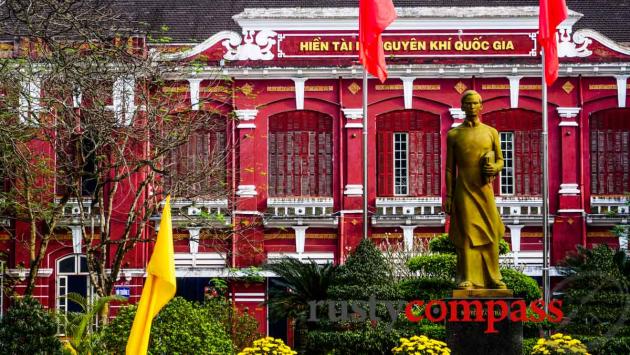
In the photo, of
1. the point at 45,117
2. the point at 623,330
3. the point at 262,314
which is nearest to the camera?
the point at 623,330

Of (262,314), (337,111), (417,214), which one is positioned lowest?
(262,314)

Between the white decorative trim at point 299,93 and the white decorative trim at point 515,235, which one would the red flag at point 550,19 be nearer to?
the white decorative trim at point 515,235

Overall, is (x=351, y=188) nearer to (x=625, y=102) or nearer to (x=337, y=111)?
(x=337, y=111)

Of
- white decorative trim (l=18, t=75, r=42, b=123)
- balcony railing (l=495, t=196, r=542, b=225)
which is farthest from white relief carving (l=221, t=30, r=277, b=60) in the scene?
balcony railing (l=495, t=196, r=542, b=225)

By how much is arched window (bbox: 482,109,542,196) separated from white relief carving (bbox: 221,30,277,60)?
628 cm

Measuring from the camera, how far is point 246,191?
36844 mm

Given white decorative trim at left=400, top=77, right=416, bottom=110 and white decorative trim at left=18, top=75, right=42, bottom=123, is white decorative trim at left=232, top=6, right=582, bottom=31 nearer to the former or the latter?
white decorative trim at left=400, top=77, right=416, bottom=110

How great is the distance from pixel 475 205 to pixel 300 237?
58.0 feet

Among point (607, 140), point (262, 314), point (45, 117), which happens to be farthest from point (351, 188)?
point (45, 117)

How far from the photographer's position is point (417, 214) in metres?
36.6

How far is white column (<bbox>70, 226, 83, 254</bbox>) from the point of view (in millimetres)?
36594

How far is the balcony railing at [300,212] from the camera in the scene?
120 ft

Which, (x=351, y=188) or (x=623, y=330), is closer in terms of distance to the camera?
(x=623, y=330)

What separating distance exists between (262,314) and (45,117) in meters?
9.08
